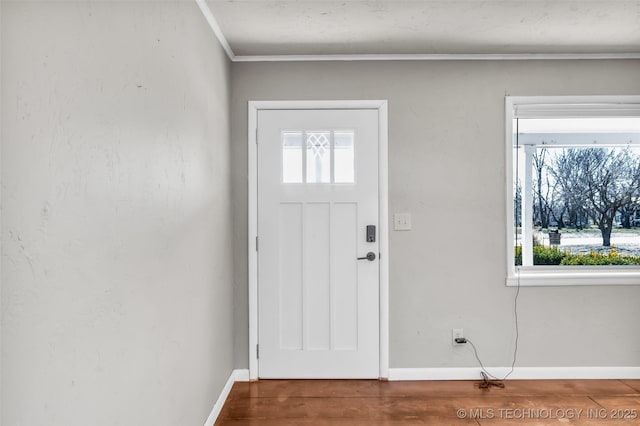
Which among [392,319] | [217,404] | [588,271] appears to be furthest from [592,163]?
[217,404]

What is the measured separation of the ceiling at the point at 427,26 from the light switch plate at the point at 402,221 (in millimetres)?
1113

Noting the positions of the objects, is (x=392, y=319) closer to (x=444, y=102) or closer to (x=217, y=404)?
(x=217, y=404)

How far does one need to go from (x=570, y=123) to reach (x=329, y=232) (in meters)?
1.94

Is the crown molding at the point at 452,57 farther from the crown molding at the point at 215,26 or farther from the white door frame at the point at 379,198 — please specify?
the white door frame at the point at 379,198

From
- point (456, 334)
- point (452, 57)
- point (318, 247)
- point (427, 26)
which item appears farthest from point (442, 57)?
point (456, 334)

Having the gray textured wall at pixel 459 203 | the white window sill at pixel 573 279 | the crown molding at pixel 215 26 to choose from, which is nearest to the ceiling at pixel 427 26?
the crown molding at pixel 215 26

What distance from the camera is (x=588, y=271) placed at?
2.92 m

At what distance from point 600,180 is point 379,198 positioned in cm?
168

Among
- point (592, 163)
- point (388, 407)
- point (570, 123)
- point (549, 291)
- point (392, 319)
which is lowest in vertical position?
point (388, 407)

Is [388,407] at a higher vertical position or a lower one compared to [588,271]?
lower

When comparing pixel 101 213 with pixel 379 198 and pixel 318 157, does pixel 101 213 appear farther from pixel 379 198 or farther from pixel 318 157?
pixel 379 198

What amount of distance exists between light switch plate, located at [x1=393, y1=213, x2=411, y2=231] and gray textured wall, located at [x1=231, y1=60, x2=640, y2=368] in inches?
1.5

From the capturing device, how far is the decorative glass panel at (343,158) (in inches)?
Answer: 110

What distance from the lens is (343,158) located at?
2.81m
